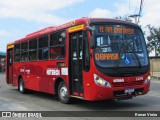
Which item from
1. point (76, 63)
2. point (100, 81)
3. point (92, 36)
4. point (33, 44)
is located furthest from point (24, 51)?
point (100, 81)

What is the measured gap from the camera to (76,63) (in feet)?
39.9

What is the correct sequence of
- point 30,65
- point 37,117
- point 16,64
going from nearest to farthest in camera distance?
point 37,117, point 30,65, point 16,64

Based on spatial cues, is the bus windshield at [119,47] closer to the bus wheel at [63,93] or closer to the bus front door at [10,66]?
the bus wheel at [63,93]

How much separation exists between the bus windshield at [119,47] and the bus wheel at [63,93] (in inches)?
92.1

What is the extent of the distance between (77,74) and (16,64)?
7.70m

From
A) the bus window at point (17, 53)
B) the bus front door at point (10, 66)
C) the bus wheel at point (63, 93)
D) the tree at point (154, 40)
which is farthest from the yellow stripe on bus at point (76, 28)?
the tree at point (154, 40)

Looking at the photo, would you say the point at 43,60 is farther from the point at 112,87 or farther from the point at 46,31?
the point at 112,87

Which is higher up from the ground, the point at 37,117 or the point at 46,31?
the point at 46,31

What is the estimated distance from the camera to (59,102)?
539 inches

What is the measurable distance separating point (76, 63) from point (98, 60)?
129 centimetres

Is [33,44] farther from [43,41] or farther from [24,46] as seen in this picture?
[24,46]

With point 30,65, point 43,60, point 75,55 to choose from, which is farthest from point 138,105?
point 30,65

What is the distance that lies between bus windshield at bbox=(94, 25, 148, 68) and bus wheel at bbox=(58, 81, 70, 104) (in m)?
2.34

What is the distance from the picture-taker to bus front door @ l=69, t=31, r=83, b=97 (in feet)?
39.0
